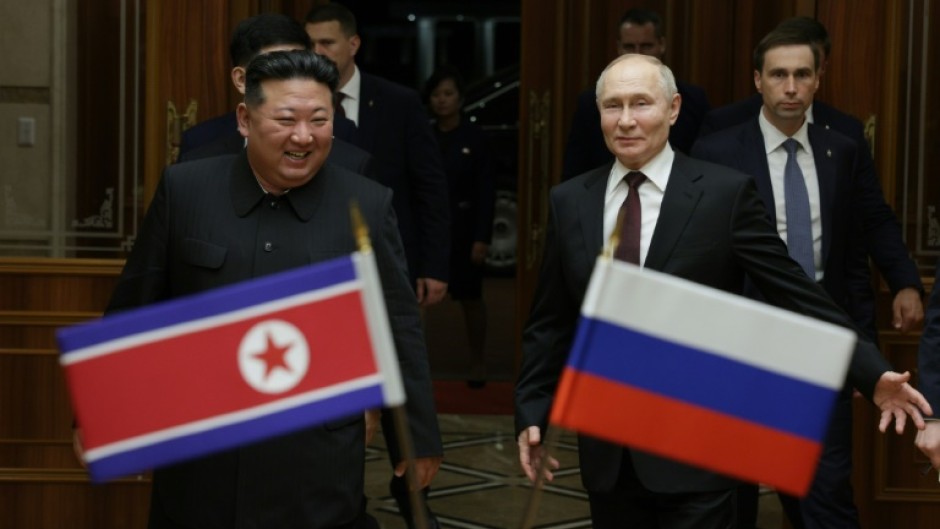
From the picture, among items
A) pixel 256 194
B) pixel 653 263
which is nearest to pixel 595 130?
pixel 653 263

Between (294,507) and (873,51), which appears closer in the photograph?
(294,507)

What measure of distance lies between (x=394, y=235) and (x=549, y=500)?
3.15m

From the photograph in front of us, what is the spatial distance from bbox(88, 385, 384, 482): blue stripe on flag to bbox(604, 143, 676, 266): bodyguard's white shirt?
138cm

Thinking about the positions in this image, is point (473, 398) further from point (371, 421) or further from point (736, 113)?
point (371, 421)

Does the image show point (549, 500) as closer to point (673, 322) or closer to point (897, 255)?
point (897, 255)

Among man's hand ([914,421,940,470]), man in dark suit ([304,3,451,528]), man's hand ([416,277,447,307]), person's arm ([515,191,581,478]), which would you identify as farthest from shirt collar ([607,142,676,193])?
man's hand ([416,277,447,307])

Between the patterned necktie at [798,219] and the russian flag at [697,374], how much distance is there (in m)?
2.60

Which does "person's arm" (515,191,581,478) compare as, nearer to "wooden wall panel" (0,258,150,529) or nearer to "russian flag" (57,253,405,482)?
"russian flag" (57,253,405,482)

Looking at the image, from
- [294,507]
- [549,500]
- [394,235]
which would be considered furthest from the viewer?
[549,500]

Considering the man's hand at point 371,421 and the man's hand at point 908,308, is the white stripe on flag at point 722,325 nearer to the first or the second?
the man's hand at point 371,421

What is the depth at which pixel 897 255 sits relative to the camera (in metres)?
5.54

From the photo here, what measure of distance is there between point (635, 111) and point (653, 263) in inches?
14.0

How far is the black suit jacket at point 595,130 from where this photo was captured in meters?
6.38

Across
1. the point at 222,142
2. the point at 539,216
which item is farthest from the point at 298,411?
the point at 539,216
